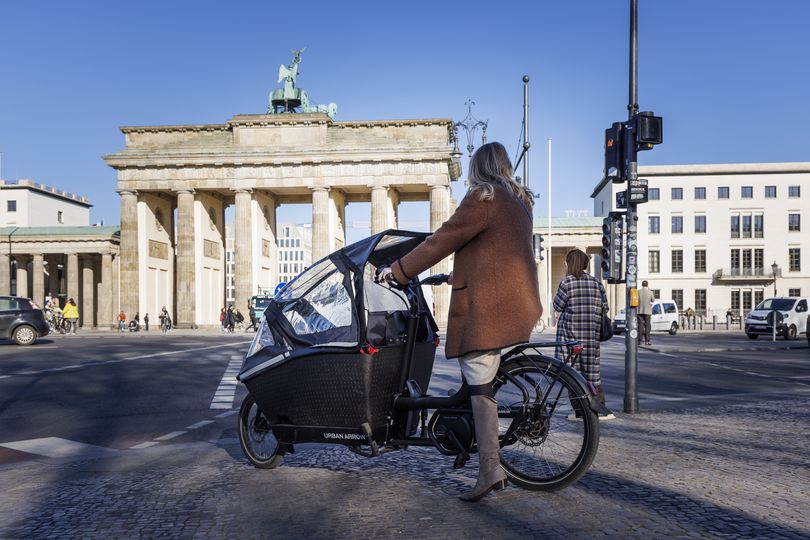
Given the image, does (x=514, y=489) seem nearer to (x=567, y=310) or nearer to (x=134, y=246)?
(x=567, y=310)

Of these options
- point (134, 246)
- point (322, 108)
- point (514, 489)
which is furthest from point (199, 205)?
point (514, 489)

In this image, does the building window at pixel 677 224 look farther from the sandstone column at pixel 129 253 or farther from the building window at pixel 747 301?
the sandstone column at pixel 129 253

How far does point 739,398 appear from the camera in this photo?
10.5 metres

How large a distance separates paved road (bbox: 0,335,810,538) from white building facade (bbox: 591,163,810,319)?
72.3 m

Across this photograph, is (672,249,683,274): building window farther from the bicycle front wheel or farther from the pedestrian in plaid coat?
the bicycle front wheel

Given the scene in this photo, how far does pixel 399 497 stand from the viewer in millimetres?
4574

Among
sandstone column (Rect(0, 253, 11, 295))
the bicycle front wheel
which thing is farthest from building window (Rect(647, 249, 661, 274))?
the bicycle front wheel

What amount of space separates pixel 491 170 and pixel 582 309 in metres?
4.28

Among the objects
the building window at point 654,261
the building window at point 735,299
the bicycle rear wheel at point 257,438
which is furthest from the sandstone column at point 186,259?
the bicycle rear wheel at point 257,438

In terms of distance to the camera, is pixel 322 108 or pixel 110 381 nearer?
pixel 110 381

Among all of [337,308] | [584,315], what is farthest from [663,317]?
[337,308]

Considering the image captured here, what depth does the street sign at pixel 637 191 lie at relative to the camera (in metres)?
9.27

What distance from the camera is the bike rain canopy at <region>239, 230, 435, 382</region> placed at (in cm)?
494

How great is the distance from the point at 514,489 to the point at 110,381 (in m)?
10.8
